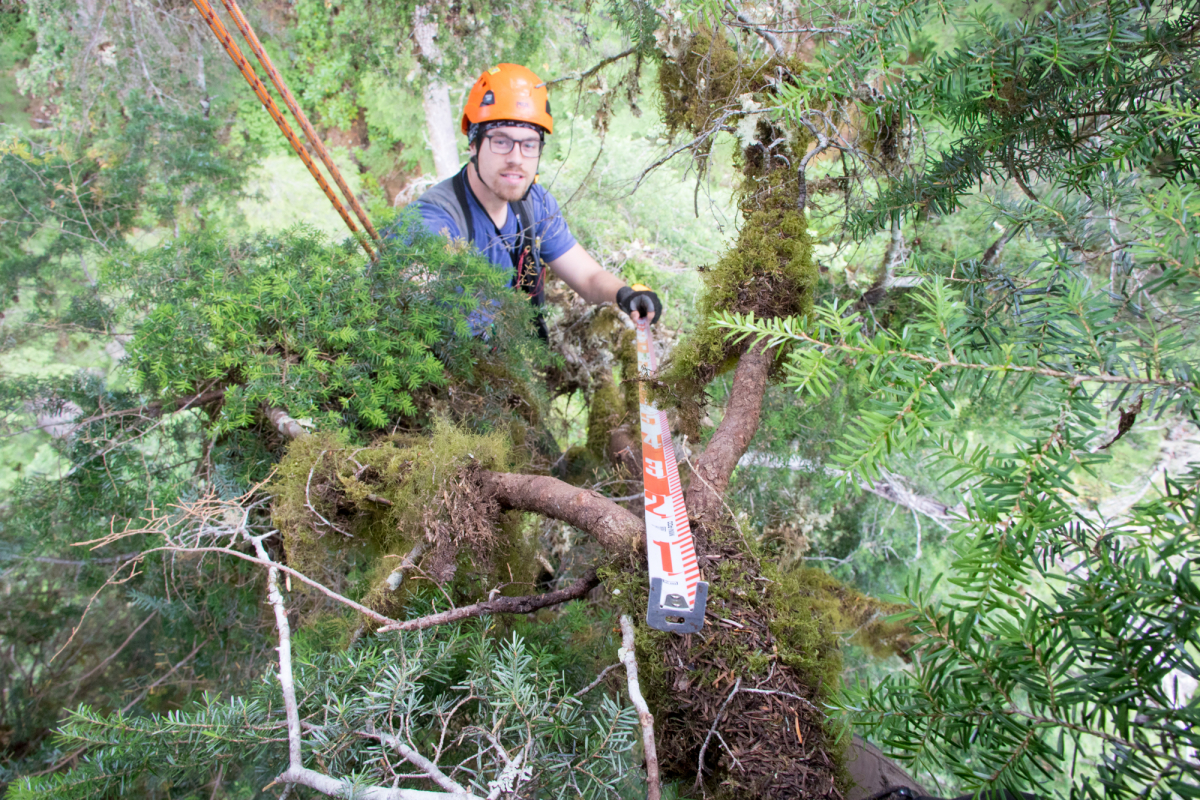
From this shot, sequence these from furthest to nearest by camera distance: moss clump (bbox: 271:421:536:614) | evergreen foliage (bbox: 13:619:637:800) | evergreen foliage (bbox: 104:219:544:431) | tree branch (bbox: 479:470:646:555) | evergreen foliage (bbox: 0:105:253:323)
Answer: evergreen foliage (bbox: 0:105:253:323) → evergreen foliage (bbox: 104:219:544:431) → moss clump (bbox: 271:421:536:614) → tree branch (bbox: 479:470:646:555) → evergreen foliage (bbox: 13:619:637:800)

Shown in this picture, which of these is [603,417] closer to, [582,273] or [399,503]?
[582,273]

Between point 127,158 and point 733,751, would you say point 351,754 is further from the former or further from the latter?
point 127,158

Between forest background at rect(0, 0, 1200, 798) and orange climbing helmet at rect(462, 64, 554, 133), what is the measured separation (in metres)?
0.18

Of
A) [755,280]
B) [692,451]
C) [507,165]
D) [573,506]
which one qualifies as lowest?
[573,506]

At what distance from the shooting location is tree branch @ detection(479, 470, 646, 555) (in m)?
1.48

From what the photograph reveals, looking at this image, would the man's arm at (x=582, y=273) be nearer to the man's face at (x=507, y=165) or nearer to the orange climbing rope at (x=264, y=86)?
the man's face at (x=507, y=165)

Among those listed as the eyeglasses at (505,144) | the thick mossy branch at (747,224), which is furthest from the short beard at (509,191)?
the thick mossy branch at (747,224)

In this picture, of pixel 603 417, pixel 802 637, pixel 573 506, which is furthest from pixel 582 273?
pixel 802 637

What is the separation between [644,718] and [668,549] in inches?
18.1

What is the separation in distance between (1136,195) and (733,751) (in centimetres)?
131

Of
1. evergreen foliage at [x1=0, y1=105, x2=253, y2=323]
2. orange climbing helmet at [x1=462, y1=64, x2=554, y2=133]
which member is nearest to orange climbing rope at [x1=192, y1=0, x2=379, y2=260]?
orange climbing helmet at [x1=462, y1=64, x2=554, y2=133]

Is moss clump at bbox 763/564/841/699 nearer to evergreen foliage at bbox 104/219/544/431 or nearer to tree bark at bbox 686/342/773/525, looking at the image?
tree bark at bbox 686/342/773/525

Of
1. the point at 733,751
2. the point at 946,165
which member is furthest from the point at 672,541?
the point at 946,165

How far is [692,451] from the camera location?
2152 millimetres
